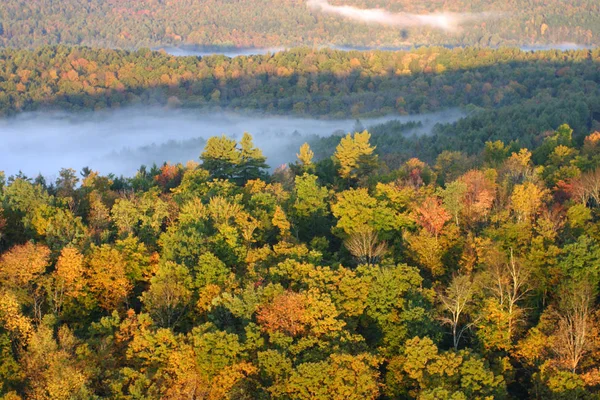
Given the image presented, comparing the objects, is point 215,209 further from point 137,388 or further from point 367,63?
point 367,63

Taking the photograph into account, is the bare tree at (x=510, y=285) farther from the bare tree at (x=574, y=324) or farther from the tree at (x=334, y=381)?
the tree at (x=334, y=381)

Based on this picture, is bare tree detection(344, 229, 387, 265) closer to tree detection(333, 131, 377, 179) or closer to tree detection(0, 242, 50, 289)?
tree detection(0, 242, 50, 289)

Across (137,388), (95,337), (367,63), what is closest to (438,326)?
(137,388)

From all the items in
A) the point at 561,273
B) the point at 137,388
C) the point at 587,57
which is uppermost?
the point at 587,57

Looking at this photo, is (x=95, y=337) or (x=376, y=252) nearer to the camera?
(x=95, y=337)

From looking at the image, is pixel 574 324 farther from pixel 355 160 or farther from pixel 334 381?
pixel 355 160

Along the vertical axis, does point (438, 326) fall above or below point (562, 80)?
below

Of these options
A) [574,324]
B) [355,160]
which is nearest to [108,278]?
[574,324]

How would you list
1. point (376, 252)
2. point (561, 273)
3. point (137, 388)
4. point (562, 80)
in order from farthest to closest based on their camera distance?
point (562, 80) → point (376, 252) → point (561, 273) → point (137, 388)

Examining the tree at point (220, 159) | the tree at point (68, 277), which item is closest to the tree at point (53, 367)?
the tree at point (68, 277)
